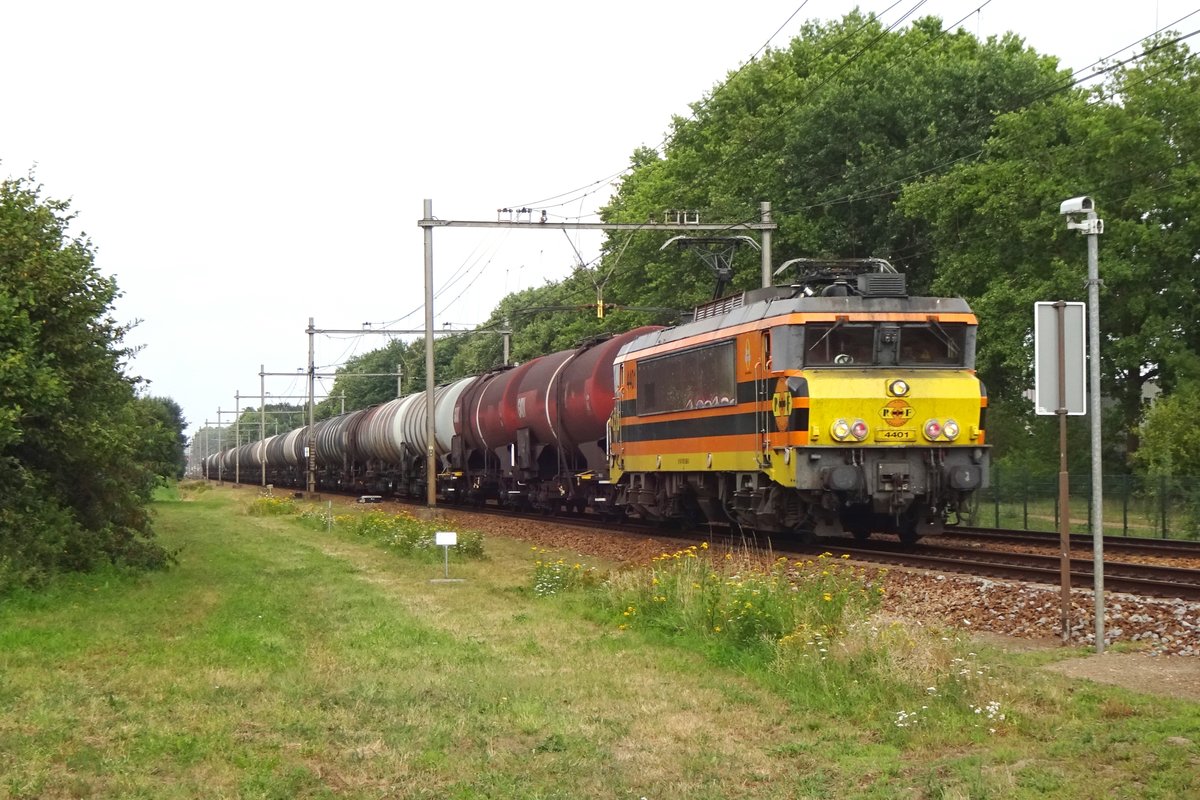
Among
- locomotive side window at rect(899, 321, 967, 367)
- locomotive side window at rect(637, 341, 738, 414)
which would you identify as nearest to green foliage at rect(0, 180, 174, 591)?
locomotive side window at rect(637, 341, 738, 414)


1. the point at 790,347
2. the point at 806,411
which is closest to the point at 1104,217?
the point at 790,347

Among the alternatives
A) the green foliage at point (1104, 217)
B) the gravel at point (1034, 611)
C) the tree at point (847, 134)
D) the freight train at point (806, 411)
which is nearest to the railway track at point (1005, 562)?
the freight train at point (806, 411)

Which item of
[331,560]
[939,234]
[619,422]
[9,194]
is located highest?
[939,234]

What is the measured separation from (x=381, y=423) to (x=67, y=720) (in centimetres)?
3959

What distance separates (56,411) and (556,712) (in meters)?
10.6

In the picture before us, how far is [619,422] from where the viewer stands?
24.7 m

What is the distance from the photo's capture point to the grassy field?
23.1 ft

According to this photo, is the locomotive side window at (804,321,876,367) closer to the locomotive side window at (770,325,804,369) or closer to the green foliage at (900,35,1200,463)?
the locomotive side window at (770,325,804,369)

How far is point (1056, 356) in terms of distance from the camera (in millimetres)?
Answer: 10922

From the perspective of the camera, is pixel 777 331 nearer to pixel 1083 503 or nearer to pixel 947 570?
pixel 947 570

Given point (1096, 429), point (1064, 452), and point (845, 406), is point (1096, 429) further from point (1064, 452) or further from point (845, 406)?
point (845, 406)

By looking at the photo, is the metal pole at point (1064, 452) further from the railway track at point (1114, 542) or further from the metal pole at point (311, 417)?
the metal pole at point (311, 417)

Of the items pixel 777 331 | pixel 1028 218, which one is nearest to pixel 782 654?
pixel 777 331

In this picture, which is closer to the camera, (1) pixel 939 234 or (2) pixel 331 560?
(2) pixel 331 560
